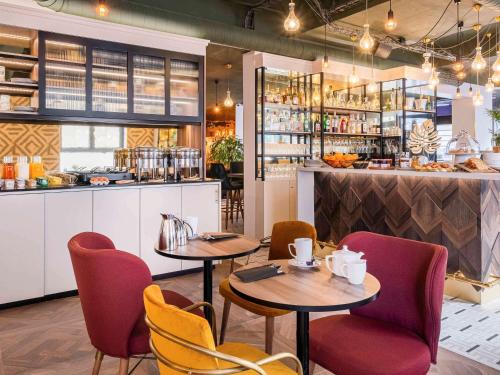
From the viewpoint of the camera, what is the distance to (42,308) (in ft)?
12.9

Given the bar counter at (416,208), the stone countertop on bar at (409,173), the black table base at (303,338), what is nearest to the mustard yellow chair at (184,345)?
the black table base at (303,338)

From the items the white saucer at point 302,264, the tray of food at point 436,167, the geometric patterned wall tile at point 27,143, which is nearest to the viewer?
the white saucer at point 302,264

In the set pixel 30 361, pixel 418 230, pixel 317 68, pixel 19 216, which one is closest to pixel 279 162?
pixel 317 68

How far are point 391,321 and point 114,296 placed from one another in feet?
4.80

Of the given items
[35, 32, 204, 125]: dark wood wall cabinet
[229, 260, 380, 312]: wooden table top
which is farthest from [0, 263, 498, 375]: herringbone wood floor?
[35, 32, 204, 125]: dark wood wall cabinet

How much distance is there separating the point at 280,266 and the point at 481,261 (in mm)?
2662

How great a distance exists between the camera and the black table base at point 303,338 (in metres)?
1.89

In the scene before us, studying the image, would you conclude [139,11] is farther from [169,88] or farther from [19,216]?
[19,216]

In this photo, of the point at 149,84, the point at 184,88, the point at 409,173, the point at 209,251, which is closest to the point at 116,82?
the point at 149,84

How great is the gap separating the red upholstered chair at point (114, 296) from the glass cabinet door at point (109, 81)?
10.5 feet

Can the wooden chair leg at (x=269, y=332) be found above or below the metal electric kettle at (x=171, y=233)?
below

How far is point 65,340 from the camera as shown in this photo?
3.22 m

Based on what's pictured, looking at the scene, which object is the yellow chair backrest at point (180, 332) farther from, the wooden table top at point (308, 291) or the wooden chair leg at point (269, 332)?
the wooden chair leg at point (269, 332)

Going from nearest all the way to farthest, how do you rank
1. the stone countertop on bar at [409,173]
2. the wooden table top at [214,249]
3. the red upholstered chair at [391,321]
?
the red upholstered chair at [391,321] < the wooden table top at [214,249] < the stone countertop on bar at [409,173]
